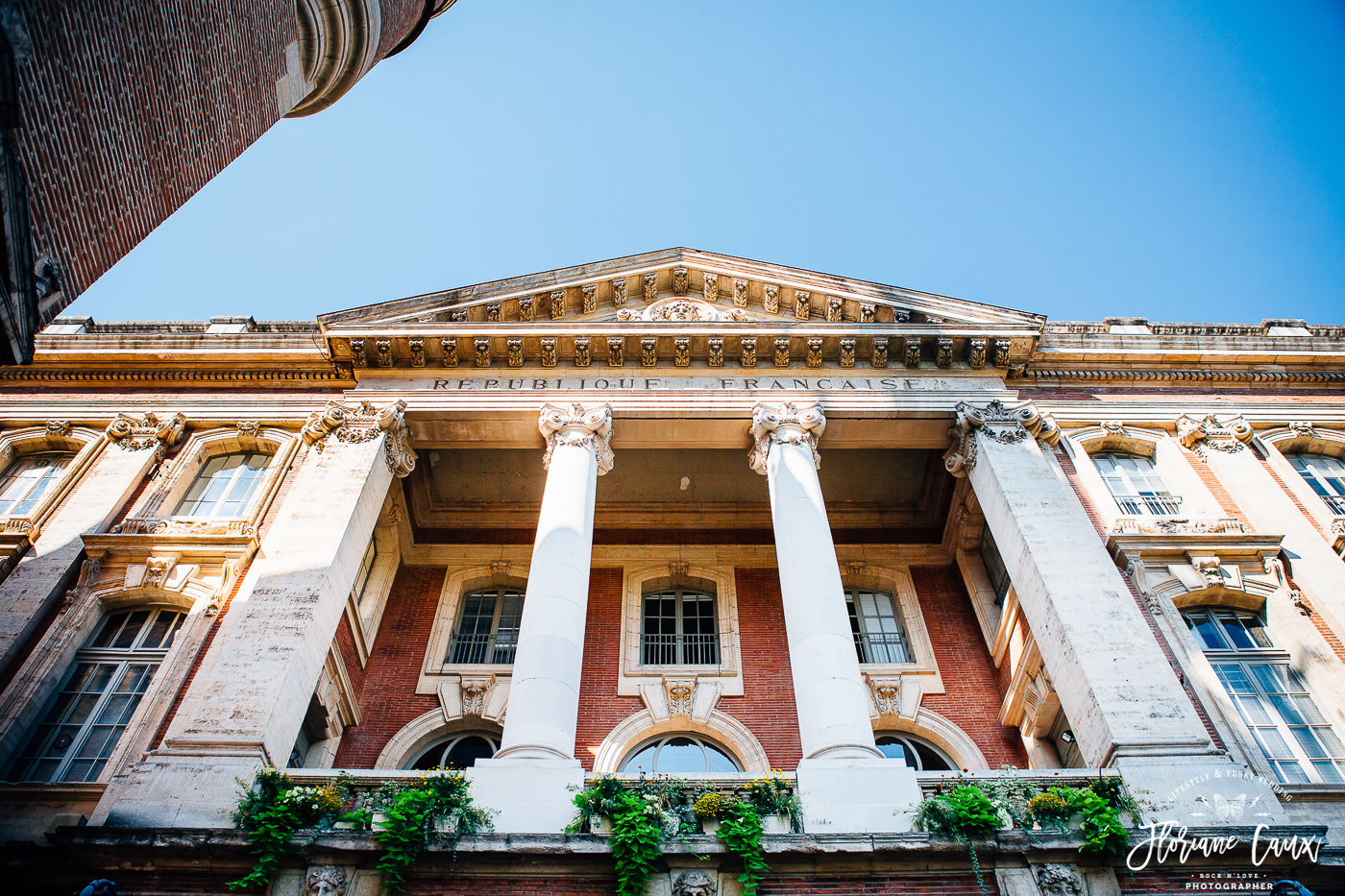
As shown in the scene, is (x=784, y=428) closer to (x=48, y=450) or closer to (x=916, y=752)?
(x=916, y=752)

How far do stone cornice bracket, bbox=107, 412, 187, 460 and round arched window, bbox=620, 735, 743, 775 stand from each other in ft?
38.7

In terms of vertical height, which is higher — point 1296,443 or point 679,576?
point 1296,443

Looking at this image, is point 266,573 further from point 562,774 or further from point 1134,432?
point 1134,432

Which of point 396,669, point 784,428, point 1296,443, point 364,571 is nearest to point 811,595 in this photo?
point 784,428

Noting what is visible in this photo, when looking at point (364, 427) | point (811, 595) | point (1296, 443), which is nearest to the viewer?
point (811, 595)

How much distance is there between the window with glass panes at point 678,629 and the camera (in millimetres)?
19359

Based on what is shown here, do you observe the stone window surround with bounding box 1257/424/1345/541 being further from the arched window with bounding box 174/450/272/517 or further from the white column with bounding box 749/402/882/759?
the arched window with bounding box 174/450/272/517

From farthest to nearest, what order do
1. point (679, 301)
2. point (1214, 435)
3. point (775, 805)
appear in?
point (679, 301), point (1214, 435), point (775, 805)

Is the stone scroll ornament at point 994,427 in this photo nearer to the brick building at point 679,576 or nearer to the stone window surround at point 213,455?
the brick building at point 679,576

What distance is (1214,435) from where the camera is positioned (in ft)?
62.7

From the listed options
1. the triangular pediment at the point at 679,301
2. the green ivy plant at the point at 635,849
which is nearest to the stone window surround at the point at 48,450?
the triangular pediment at the point at 679,301

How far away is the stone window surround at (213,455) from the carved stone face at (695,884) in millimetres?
10889

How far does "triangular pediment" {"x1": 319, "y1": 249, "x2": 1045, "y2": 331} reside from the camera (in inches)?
783

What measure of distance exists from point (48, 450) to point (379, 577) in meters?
7.65
